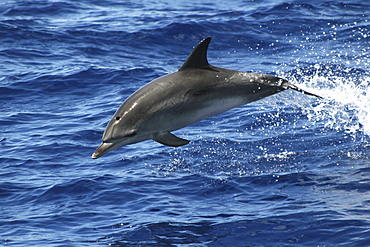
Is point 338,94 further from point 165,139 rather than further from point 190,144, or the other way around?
point 165,139

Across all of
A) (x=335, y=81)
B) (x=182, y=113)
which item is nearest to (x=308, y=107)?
(x=335, y=81)

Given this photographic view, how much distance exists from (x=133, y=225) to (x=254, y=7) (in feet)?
55.6

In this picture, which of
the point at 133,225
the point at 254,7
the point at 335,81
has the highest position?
the point at 254,7

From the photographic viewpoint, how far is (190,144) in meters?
11.5

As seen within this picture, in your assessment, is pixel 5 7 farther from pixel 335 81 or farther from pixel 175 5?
pixel 335 81

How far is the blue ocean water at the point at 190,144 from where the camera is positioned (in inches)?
321

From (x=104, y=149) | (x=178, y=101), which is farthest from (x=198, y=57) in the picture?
(x=104, y=149)

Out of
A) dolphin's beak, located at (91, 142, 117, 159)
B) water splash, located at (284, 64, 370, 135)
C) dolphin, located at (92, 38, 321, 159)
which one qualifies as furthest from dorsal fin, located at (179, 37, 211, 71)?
water splash, located at (284, 64, 370, 135)

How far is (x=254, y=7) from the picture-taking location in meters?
23.7

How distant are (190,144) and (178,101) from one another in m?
4.35

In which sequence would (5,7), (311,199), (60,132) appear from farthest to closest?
1. (5,7)
2. (60,132)
3. (311,199)

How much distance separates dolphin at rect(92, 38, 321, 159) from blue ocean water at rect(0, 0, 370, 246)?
156cm

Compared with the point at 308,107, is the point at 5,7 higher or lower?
higher

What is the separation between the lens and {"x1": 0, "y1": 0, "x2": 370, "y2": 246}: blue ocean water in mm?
8164
